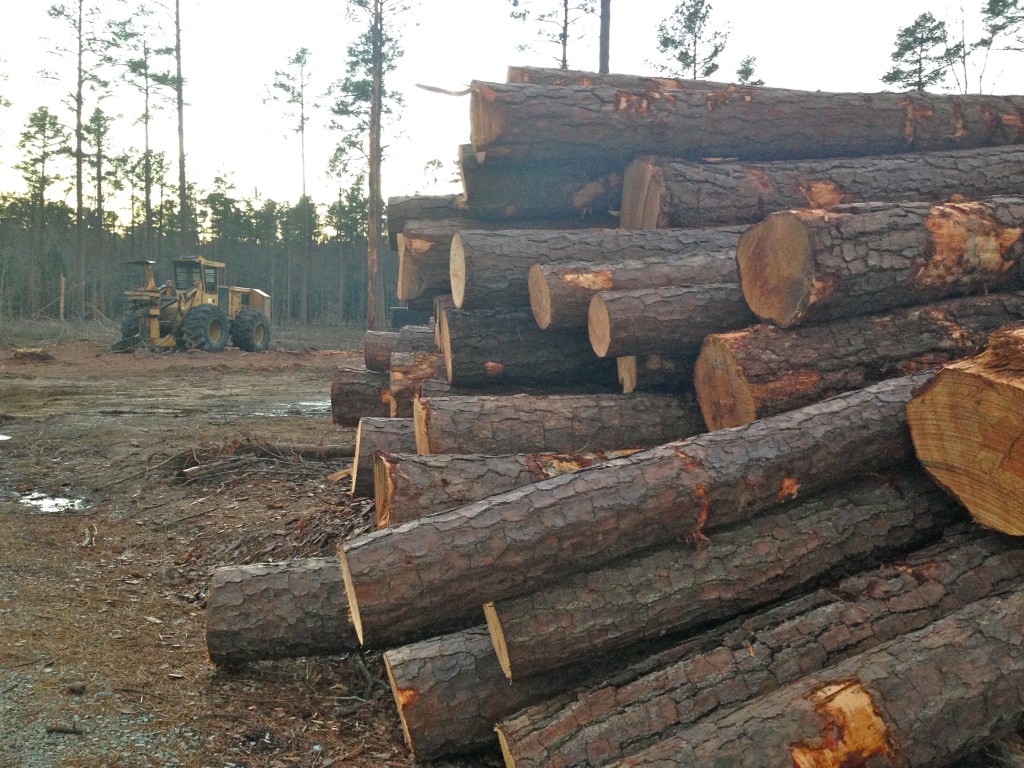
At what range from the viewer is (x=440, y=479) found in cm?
323

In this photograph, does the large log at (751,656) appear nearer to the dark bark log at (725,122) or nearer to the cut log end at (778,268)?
the cut log end at (778,268)

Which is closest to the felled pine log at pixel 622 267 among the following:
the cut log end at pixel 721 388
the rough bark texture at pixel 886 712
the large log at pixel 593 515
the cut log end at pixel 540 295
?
the cut log end at pixel 540 295

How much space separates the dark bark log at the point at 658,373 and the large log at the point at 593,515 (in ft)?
3.47

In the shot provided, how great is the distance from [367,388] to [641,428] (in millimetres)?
3622

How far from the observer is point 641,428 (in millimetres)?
3994

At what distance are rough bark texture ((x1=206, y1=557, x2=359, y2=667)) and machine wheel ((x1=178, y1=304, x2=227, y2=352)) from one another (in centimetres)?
1624

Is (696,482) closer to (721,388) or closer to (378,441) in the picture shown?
(721,388)

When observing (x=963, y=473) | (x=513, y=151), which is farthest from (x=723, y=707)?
(x=513, y=151)

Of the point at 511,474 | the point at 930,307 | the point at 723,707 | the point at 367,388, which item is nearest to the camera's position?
the point at 723,707

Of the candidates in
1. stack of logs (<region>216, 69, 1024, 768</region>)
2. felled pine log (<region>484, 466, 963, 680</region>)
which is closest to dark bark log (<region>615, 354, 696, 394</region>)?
stack of logs (<region>216, 69, 1024, 768</region>)

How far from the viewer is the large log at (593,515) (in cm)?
263

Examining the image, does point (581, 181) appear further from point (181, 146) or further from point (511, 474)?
point (181, 146)

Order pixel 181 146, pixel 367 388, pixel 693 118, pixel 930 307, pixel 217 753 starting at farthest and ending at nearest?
pixel 181 146, pixel 367 388, pixel 693 118, pixel 930 307, pixel 217 753

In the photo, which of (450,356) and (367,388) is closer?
(450,356)
